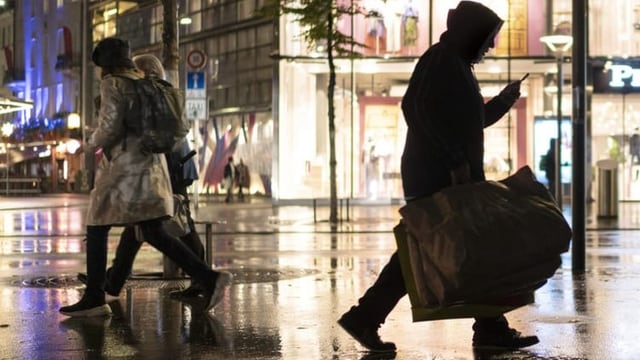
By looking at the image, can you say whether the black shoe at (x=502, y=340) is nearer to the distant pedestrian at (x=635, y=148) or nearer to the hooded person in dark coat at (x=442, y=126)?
the hooded person in dark coat at (x=442, y=126)

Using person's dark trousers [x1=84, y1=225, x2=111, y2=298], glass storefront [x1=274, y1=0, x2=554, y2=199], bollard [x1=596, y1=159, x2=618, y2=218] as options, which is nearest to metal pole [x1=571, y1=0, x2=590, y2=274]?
person's dark trousers [x1=84, y1=225, x2=111, y2=298]

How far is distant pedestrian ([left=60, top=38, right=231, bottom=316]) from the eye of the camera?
260 inches

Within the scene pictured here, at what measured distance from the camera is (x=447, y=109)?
5.10 meters

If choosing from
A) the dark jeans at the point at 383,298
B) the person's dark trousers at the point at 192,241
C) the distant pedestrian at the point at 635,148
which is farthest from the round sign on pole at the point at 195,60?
the distant pedestrian at the point at 635,148

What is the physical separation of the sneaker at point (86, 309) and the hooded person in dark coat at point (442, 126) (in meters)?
2.29

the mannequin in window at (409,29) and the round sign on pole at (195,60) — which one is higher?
the mannequin in window at (409,29)

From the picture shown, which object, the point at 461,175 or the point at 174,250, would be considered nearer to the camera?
the point at 461,175

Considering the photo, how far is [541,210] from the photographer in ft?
15.8

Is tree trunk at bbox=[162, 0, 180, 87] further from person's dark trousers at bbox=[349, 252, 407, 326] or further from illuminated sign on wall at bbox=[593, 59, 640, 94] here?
Result: illuminated sign on wall at bbox=[593, 59, 640, 94]

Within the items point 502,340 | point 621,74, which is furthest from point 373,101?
point 502,340

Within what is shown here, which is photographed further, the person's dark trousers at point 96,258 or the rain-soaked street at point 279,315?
the person's dark trousers at point 96,258

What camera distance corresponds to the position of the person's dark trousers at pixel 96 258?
22.2 ft

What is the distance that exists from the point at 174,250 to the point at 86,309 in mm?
814

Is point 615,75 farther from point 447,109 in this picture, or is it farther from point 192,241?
point 447,109
